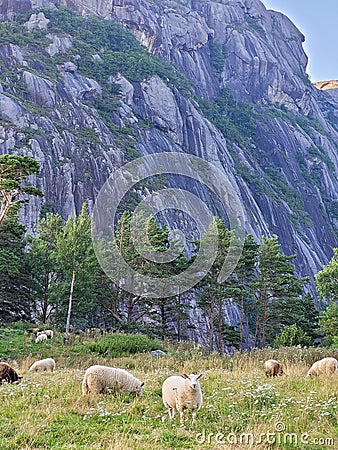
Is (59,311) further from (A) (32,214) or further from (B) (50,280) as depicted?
(A) (32,214)

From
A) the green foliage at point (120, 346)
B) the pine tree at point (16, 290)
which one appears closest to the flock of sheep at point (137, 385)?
the green foliage at point (120, 346)

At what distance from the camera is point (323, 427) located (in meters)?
6.40

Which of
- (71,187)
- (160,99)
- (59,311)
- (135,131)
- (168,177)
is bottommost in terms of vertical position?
(59,311)

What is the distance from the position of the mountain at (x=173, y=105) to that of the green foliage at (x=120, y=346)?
22425 mm

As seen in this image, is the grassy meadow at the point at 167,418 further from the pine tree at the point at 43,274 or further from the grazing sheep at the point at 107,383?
the pine tree at the point at 43,274

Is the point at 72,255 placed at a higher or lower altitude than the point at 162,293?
higher

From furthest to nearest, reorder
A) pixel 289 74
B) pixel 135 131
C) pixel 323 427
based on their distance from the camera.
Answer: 1. pixel 289 74
2. pixel 135 131
3. pixel 323 427

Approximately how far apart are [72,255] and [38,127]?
26.7m

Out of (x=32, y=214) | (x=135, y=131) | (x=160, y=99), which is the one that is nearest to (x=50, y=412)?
(x=32, y=214)

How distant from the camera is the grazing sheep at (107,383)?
7.98 meters

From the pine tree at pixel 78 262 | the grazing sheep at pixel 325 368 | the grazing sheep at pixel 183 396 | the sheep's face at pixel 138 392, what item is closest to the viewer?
A: the grazing sheep at pixel 183 396

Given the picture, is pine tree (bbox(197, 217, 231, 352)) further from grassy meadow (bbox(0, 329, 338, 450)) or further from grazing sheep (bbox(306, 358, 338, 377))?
grassy meadow (bbox(0, 329, 338, 450))

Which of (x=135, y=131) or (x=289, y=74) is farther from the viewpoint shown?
(x=289, y=74)

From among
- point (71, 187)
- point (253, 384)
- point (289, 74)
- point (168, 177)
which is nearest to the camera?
point (253, 384)
